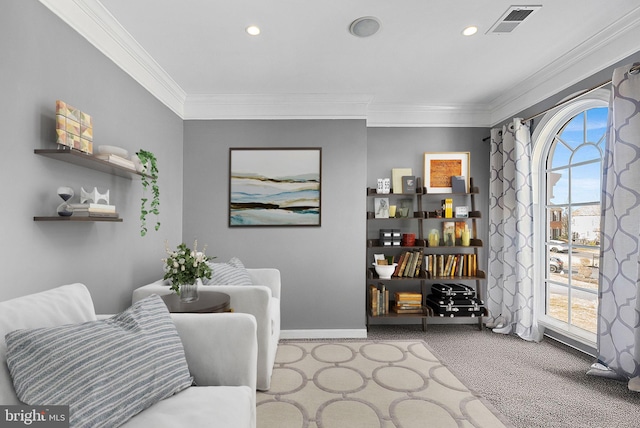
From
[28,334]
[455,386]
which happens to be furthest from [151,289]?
[455,386]

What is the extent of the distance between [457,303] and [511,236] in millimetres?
949

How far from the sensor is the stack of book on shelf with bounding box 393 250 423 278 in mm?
3682

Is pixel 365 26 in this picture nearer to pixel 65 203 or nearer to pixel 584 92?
pixel 584 92

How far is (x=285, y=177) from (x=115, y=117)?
1.67 m

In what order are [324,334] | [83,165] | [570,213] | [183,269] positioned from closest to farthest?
[83,165], [183,269], [570,213], [324,334]

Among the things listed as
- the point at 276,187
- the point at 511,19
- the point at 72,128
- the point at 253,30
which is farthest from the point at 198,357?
the point at 511,19

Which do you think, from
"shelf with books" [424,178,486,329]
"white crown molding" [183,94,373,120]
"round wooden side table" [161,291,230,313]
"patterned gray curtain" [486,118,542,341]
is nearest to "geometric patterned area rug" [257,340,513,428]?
"round wooden side table" [161,291,230,313]

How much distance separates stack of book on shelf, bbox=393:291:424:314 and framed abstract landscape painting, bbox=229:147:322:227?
1.29 m

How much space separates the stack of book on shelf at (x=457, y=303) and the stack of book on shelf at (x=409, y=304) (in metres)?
0.19

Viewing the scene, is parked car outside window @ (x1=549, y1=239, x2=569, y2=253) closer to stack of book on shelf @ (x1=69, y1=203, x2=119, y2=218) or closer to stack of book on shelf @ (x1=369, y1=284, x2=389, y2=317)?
stack of book on shelf @ (x1=369, y1=284, x2=389, y2=317)

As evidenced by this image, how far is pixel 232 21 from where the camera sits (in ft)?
7.23

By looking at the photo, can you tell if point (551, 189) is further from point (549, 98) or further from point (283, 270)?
point (283, 270)

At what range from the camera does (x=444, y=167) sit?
12.8 ft

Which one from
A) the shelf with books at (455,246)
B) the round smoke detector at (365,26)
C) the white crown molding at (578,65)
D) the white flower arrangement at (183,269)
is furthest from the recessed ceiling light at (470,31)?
the white flower arrangement at (183,269)
